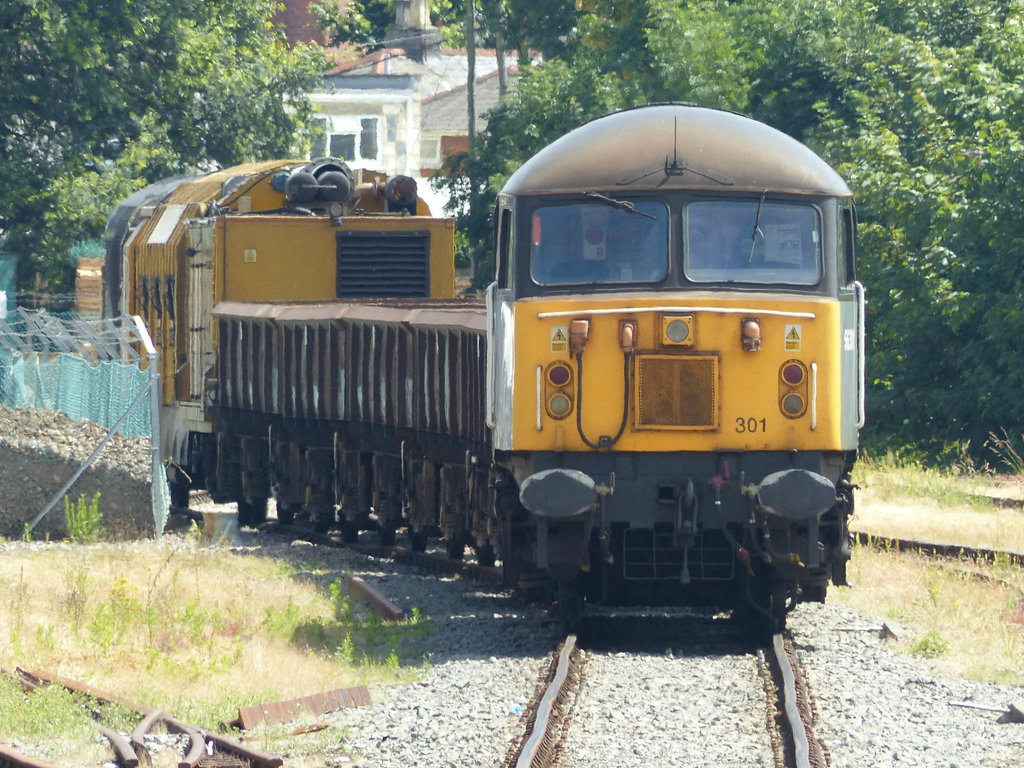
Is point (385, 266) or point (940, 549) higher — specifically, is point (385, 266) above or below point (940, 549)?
above

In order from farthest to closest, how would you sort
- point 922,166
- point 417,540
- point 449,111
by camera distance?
point 449,111, point 922,166, point 417,540

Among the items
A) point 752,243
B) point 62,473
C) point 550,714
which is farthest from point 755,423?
point 62,473

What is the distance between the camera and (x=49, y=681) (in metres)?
9.02

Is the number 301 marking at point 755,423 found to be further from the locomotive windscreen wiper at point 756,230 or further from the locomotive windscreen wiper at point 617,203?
the locomotive windscreen wiper at point 617,203

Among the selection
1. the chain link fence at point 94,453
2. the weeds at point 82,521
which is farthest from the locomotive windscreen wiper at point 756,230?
the weeds at point 82,521

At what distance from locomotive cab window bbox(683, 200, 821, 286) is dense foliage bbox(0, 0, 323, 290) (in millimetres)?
26642

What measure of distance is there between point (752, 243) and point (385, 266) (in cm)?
909

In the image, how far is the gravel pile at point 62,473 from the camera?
1561cm

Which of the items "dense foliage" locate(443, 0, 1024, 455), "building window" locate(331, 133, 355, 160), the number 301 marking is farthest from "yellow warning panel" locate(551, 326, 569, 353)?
"building window" locate(331, 133, 355, 160)

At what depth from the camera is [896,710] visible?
8.49 m

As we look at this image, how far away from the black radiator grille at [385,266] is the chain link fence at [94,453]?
109 inches

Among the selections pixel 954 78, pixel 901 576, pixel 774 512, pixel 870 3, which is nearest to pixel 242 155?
pixel 870 3

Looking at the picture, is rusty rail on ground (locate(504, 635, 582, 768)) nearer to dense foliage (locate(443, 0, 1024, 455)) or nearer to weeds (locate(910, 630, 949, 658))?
weeds (locate(910, 630, 949, 658))

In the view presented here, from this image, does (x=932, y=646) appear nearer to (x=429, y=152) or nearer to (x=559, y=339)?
(x=559, y=339)
